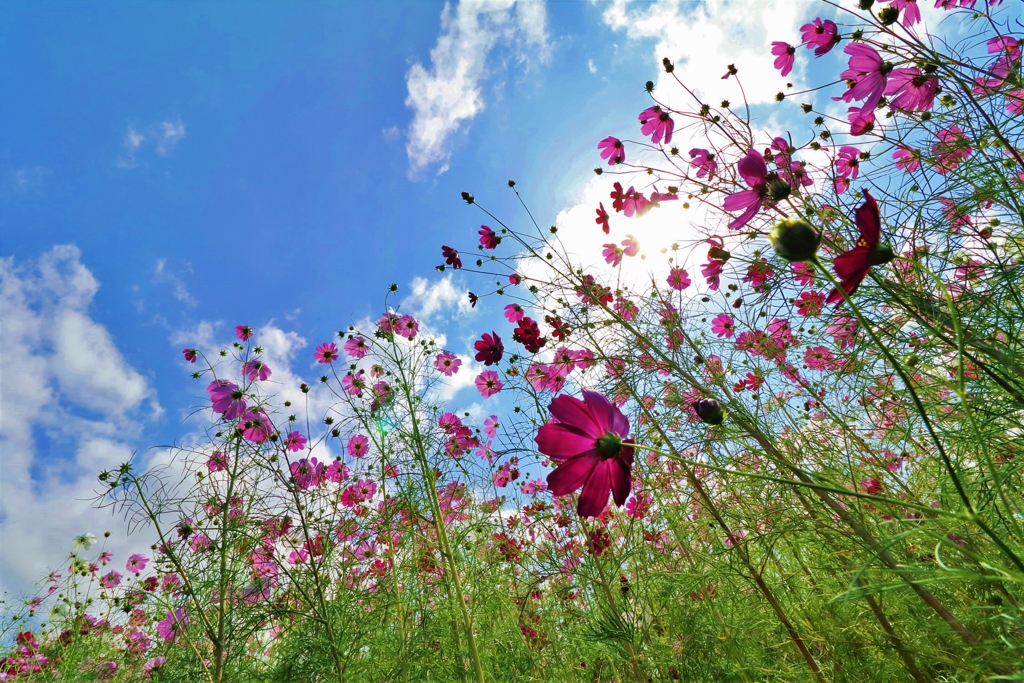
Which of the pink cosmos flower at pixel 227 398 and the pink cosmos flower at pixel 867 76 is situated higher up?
the pink cosmos flower at pixel 227 398

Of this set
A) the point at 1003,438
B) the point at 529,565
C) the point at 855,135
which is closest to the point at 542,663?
the point at 529,565

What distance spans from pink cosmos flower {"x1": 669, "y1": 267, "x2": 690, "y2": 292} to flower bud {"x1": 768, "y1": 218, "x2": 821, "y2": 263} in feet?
4.15

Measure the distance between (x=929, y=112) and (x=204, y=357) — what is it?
8.74 ft

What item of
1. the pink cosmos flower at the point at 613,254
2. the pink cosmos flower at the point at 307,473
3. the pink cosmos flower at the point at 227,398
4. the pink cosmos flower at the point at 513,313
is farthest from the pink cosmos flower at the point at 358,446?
the pink cosmos flower at the point at 613,254

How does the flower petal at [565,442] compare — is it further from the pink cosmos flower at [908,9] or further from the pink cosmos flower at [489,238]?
the pink cosmos flower at [908,9]

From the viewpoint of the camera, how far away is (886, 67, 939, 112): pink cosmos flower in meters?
1.26

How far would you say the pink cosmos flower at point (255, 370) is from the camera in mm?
2006

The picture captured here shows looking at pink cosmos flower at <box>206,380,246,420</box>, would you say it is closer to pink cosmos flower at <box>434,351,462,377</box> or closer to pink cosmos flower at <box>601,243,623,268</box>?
pink cosmos flower at <box>434,351,462,377</box>

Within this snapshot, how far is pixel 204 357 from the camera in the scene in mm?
2002

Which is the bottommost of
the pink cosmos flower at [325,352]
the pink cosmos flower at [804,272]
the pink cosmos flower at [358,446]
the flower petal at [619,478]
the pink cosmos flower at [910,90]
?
the flower petal at [619,478]

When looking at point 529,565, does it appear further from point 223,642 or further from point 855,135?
point 855,135

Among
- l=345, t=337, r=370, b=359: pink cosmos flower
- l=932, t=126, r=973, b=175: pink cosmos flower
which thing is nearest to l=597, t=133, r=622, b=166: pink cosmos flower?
A: l=932, t=126, r=973, b=175: pink cosmos flower

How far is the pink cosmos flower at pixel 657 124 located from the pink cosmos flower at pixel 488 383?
1.28 meters

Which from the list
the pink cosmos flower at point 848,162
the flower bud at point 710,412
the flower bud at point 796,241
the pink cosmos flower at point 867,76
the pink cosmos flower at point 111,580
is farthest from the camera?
the pink cosmos flower at point 111,580
